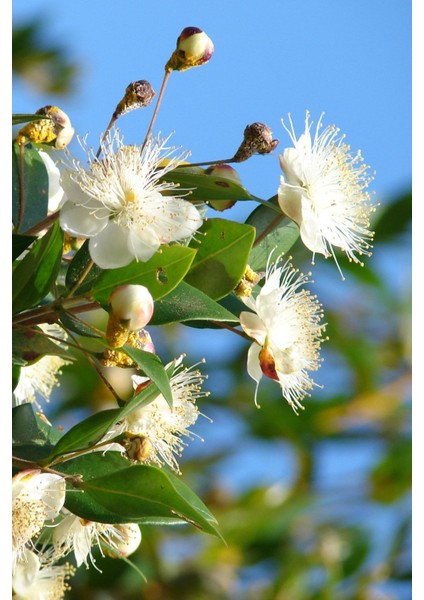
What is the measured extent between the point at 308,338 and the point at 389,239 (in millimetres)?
2559

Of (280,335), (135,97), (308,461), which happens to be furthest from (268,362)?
(308,461)

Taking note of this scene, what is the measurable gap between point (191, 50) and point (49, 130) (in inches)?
5.6

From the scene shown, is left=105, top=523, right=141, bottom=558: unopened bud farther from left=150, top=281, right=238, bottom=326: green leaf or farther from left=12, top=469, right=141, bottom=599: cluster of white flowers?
left=150, top=281, right=238, bottom=326: green leaf

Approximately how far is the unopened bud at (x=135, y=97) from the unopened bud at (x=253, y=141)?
9cm

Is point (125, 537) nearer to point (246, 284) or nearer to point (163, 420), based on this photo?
point (163, 420)

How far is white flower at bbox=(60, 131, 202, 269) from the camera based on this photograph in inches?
28.8

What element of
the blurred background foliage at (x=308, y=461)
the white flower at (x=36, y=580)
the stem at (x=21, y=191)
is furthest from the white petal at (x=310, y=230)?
the blurred background foliage at (x=308, y=461)

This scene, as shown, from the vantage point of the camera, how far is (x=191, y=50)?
33.5 inches

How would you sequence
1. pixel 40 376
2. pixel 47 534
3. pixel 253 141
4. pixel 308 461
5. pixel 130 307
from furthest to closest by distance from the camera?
pixel 308 461, pixel 40 376, pixel 47 534, pixel 253 141, pixel 130 307

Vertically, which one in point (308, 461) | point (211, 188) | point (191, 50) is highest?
point (191, 50)

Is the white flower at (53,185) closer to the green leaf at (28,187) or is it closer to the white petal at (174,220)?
the green leaf at (28,187)

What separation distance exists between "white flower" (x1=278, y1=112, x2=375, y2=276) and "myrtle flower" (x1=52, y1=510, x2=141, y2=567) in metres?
0.29

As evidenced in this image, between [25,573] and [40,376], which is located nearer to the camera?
[25,573]
